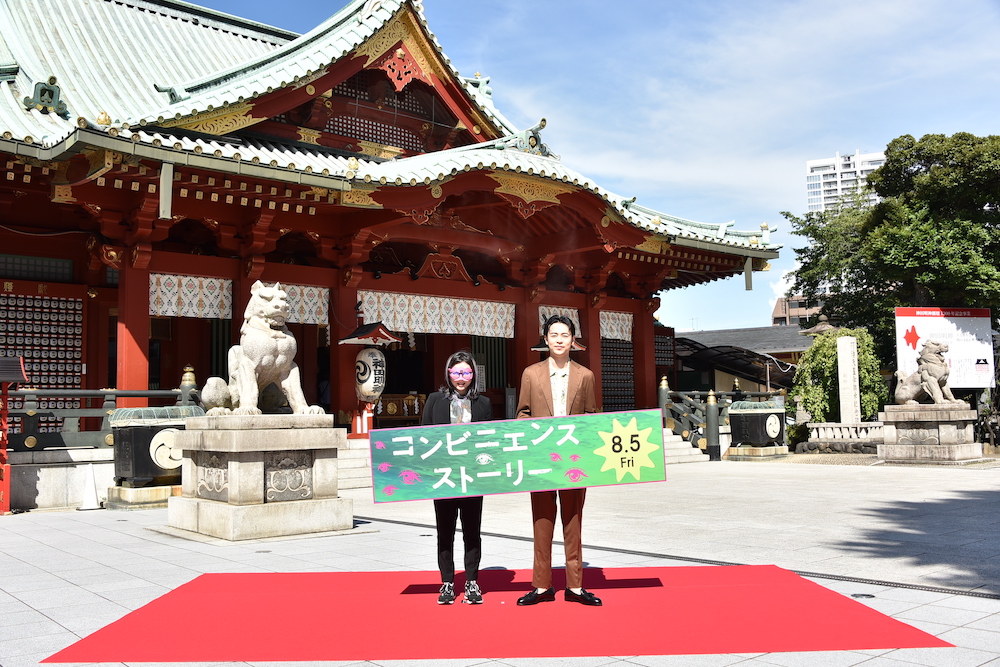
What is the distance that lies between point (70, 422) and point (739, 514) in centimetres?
924

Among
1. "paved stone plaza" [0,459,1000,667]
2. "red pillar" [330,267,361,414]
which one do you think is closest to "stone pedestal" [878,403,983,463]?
"paved stone plaza" [0,459,1000,667]

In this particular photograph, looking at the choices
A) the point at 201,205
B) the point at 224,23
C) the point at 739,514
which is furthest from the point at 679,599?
the point at 224,23

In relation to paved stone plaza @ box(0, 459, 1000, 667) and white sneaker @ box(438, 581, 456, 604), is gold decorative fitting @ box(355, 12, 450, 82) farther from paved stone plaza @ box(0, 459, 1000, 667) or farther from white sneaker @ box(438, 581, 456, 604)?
white sneaker @ box(438, 581, 456, 604)

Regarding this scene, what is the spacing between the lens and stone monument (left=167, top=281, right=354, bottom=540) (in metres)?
7.89

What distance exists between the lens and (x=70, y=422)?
38.2 ft

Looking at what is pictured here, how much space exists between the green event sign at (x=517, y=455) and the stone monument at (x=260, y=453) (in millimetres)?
3140

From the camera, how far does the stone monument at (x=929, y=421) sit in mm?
16281

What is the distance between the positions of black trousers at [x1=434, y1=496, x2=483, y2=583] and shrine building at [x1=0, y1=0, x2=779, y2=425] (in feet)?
24.5

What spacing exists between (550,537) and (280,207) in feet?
33.4

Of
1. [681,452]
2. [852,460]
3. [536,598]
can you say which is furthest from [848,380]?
[536,598]

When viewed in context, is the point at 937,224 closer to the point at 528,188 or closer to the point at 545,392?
the point at 528,188

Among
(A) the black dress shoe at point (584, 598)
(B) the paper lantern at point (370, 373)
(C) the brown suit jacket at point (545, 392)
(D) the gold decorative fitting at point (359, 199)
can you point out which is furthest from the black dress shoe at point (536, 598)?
(B) the paper lantern at point (370, 373)

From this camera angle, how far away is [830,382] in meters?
24.3

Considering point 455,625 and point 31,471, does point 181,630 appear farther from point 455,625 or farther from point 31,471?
point 31,471
